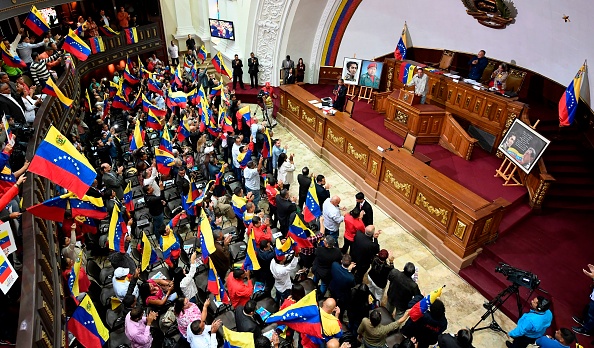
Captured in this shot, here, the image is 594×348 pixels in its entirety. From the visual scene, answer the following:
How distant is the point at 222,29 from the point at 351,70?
672cm

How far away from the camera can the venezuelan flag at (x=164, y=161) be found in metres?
8.39

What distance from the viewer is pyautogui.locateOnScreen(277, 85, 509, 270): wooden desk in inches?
289

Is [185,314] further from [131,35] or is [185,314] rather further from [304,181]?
[131,35]

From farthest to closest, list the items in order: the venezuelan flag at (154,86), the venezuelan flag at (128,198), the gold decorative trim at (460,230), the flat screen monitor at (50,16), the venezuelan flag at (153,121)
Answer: the flat screen monitor at (50,16)
the venezuelan flag at (154,86)
the venezuelan flag at (153,121)
the venezuelan flag at (128,198)
the gold decorative trim at (460,230)

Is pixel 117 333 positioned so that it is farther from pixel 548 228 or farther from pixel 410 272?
pixel 548 228

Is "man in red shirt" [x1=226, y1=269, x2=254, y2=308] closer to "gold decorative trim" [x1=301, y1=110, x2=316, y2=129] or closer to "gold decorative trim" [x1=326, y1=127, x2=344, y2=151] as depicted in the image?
"gold decorative trim" [x1=326, y1=127, x2=344, y2=151]

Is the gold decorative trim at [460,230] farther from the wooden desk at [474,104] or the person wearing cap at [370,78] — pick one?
Result: the person wearing cap at [370,78]

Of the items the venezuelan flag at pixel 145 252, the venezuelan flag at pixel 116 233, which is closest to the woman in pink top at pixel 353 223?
the venezuelan flag at pixel 145 252

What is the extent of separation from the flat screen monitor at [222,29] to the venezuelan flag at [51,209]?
43.5 feet

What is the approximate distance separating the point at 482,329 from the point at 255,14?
42.7 feet

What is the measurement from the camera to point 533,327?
5.26 meters

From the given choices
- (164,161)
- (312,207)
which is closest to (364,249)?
(312,207)

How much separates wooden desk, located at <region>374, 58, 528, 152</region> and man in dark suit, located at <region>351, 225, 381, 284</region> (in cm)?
562

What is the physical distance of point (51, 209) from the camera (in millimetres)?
4770
